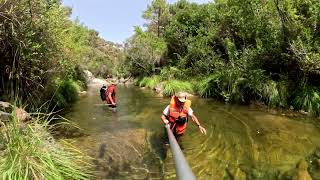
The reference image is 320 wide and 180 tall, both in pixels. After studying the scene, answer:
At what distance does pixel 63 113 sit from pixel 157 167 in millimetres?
10974

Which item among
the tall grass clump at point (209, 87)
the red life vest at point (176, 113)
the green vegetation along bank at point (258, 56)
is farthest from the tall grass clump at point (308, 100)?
the red life vest at point (176, 113)

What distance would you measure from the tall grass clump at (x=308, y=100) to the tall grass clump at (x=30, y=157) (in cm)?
1376

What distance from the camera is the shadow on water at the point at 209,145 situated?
936cm

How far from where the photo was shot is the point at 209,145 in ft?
40.3

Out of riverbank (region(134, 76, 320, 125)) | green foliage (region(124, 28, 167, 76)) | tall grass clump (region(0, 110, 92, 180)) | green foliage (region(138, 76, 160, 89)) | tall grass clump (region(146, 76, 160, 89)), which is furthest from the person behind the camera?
green foliage (region(124, 28, 167, 76))

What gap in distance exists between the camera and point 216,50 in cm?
→ 3089

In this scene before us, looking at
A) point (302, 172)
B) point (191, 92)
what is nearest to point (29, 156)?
point (302, 172)

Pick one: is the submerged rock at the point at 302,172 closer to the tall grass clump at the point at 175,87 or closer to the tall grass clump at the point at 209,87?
the tall grass clump at the point at 209,87

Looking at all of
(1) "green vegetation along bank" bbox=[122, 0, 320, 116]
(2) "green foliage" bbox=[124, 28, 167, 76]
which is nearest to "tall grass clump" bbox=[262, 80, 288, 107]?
(1) "green vegetation along bank" bbox=[122, 0, 320, 116]

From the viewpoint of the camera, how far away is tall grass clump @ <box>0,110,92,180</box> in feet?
19.8

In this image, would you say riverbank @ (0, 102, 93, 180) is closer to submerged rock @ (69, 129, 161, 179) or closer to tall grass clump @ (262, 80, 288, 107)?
submerged rock @ (69, 129, 161, 179)

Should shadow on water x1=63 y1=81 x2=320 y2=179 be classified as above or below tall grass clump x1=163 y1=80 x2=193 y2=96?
below

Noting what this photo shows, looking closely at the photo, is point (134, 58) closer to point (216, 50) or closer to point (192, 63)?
point (192, 63)

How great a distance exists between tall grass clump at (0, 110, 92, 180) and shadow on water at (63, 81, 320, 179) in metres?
1.98
